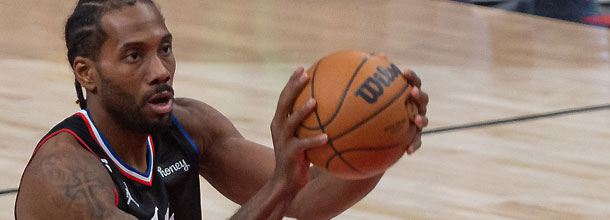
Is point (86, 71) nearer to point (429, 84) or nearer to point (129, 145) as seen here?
point (129, 145)

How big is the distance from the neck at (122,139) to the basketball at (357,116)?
0.65m

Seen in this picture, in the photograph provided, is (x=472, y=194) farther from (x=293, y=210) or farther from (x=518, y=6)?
(x=518, y=6)

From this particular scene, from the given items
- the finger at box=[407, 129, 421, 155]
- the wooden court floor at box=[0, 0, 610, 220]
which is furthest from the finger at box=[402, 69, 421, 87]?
the wooden court floor at box=[0, 0, 610, 220]

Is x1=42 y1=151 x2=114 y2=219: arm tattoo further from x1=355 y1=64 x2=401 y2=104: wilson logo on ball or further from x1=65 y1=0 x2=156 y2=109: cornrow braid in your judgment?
x1=355 y1=64 x2=401 y2=104: wilson logo on ball

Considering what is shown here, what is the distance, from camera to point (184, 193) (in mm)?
3346

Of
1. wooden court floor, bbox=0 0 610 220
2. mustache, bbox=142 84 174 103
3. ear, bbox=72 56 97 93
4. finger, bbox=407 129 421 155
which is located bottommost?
wooden court floor, bbox=0 0 610 220

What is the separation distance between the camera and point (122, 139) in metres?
3.02

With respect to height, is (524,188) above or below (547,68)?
above

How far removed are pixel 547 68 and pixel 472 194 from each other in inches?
140

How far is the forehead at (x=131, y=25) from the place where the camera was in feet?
9.29

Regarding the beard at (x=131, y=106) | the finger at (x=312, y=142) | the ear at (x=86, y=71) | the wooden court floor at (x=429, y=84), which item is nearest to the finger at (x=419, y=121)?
the finger at (x=312, y=142)

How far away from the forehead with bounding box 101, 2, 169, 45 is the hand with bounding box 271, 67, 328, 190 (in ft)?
1.57

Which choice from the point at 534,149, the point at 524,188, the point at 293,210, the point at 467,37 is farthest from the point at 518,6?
the point at 293,210

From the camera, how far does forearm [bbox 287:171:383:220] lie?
9.93 feet
